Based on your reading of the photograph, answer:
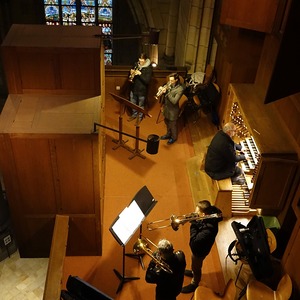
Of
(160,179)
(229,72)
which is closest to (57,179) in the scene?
(160,179)

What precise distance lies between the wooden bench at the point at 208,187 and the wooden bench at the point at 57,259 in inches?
108

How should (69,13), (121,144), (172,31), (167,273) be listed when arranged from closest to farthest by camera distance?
1. (167,273)
2. (121,144)
3. (172,31)
4. (69,13)

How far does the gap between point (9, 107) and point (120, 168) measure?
301 cm

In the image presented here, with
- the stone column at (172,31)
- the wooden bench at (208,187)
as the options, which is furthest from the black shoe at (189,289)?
the stone column at (172,31)

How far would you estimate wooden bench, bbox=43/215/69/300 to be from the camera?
18.2ft

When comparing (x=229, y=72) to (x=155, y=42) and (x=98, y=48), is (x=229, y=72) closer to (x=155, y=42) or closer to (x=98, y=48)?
(x=155, y=42)

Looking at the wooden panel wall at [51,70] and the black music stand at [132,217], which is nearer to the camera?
the black music stand at [132,217]

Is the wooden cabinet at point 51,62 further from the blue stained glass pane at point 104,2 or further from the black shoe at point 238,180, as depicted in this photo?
the blue stained glass pane at point 104,2

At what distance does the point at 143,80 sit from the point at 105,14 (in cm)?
647

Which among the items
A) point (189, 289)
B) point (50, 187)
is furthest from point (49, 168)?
point (189, 289)

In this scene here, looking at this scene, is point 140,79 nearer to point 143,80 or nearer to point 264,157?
point 143,80

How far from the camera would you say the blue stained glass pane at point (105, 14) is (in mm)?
14810

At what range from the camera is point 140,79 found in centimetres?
968

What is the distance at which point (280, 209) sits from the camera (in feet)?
22.3
